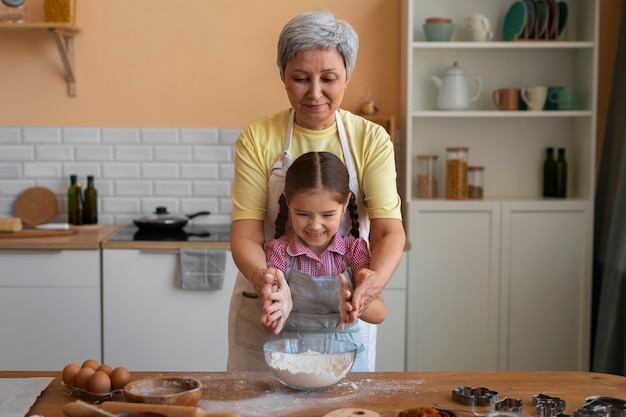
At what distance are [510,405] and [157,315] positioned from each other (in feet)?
8.07

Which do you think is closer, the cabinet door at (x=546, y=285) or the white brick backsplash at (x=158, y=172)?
the cabinet door at (x=546, y=285)

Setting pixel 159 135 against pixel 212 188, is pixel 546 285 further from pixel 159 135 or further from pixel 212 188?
pixel 159 135

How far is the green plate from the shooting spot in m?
4.28

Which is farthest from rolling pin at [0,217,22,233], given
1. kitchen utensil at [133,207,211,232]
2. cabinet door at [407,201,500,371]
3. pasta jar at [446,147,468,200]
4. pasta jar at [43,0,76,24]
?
pasta jar at [446,147,468,200]

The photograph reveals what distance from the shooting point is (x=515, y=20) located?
432 centimetres

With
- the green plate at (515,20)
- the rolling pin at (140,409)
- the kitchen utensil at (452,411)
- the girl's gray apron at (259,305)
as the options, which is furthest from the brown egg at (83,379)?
the green plate at (515,20)

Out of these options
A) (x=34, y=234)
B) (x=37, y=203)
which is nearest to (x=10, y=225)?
(x=34, y=234)

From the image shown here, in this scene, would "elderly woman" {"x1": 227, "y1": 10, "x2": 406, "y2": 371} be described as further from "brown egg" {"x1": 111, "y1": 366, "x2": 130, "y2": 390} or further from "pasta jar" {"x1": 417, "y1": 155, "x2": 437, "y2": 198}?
"pasta jar" {"x1": 417, "y1": 155, "x2": 437, "y2": 198}

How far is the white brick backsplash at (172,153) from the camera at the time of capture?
4668mm

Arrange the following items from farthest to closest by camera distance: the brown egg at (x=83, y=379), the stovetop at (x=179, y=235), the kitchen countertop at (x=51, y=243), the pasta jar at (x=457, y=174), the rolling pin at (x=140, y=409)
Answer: the pasta jar at (x=457, y=174) < the stovetop at (x=179, y=235) < the kitchen countertop at (x=51, y=243) < the brown egg at (x=83, y=379) < the rolling pin at (x=140, y=409)

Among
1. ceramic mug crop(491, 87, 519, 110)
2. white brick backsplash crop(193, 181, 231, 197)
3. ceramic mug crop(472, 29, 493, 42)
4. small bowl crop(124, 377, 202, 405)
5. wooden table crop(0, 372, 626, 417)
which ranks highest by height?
ceramic mug crop(472, 29, 493, 42)

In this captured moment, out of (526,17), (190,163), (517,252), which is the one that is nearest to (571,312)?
(517,252)

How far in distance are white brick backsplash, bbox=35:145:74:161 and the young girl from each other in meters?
2.48

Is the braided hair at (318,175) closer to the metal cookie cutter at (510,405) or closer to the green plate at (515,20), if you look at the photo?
the metal cookie cutter at (510,405)
